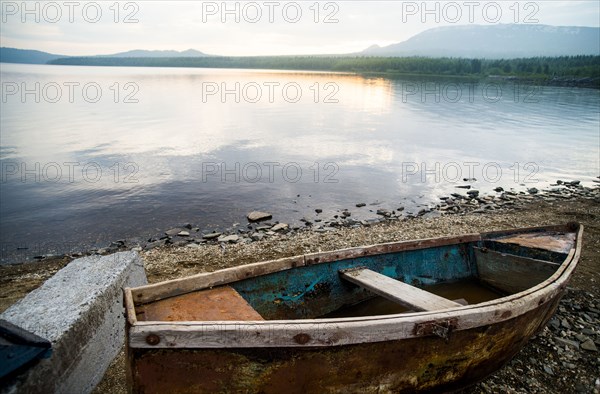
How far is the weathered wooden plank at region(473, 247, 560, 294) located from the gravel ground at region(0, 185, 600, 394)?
84 cm

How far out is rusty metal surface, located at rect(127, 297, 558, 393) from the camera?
355cm

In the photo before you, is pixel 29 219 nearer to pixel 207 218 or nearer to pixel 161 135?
pixel 207 218

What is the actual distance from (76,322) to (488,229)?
36.3ft

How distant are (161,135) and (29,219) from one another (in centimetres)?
1691

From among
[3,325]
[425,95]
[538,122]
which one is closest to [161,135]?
[3,325]

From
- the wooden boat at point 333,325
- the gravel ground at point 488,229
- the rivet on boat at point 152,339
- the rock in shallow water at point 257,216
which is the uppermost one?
the rivet on boat at point 152,339

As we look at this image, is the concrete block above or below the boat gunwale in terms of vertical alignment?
below

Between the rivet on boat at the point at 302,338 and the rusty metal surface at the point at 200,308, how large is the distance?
2.19 ft

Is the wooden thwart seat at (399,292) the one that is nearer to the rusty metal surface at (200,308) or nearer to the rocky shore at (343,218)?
the rusty metal surface at (200,308)

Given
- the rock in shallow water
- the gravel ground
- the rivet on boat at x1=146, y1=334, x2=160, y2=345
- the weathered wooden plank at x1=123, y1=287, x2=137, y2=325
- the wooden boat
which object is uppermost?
the weathered wooden plank at x1=123, y1=287, x2=137, y2=325

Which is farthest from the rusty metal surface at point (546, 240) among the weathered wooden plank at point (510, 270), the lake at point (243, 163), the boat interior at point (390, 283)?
the lake at point (243, 163)

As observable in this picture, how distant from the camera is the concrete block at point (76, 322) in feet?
13.8

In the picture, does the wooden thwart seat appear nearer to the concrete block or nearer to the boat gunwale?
the boat gunwale

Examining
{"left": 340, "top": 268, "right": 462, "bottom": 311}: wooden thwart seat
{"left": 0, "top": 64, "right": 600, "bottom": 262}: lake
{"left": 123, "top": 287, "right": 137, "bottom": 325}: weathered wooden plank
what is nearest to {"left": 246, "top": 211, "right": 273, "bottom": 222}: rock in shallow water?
{"left": 0, "top": 64, "right": 600, "bottom": 262}: lake
